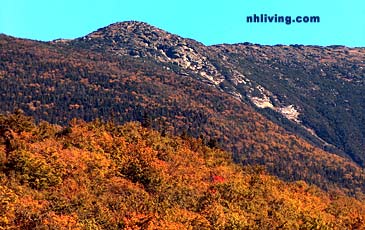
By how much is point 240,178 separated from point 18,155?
201ft

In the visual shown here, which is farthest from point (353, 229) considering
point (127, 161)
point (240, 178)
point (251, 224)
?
point (127, 161)

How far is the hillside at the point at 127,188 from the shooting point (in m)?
77.4

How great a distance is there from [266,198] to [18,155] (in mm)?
55774

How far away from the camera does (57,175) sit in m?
94.6

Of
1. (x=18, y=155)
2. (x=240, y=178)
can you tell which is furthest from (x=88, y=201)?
(x=240, y=178)

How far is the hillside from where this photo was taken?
77438mm

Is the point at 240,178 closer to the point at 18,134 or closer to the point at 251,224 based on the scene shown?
the point at 251,224

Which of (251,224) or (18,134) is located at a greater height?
(18,134)

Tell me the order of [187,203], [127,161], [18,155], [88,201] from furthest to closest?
[127,161]
[187,203]
[18,155]
[88,201]

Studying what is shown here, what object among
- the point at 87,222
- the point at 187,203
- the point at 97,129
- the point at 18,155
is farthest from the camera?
the point at 97,129

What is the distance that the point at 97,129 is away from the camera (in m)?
138

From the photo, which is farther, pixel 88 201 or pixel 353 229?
pixel 353 229

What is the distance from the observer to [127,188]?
102125mm

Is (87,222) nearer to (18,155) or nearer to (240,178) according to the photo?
(18,155)
